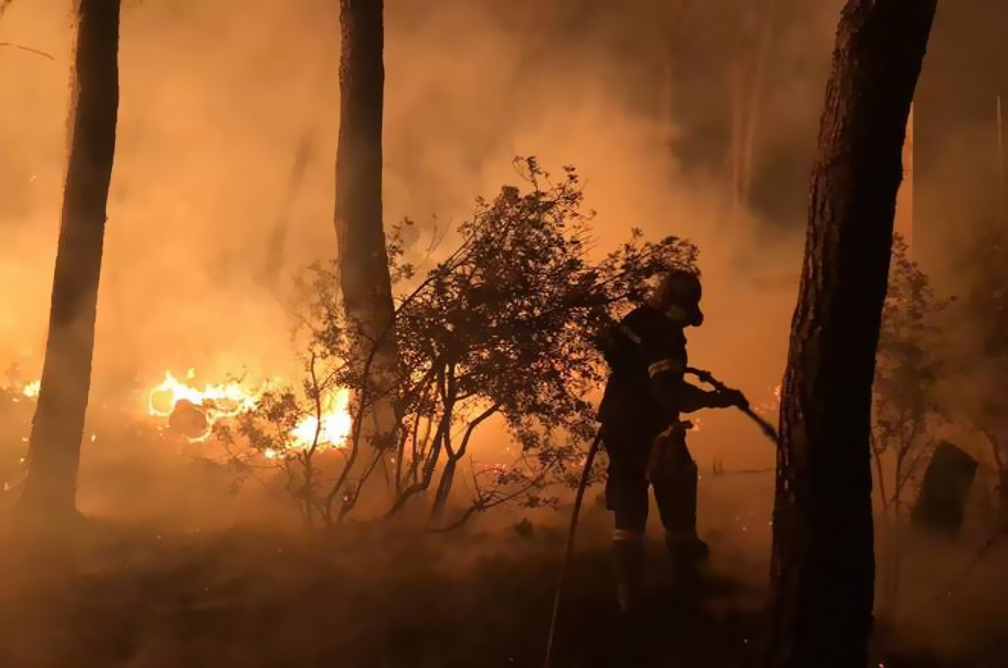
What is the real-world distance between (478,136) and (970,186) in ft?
31.1

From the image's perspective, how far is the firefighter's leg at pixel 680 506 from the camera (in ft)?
17.5

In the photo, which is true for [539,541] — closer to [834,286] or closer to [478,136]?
[834,286]

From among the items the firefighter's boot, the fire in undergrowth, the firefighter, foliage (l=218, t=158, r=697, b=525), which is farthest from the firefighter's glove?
the fire in undergrowth

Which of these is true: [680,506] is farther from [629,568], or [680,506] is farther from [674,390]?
[674,390]

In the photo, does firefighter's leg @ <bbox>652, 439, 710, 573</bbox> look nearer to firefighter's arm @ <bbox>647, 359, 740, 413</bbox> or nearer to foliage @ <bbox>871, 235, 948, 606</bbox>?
firefighter's arm @ <bbox>647, 359, 740, 413</bbox>

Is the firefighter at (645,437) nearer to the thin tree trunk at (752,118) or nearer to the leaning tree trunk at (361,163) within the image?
the leaning tree trunk at (361,163)

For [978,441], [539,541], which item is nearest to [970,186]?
[978,441]

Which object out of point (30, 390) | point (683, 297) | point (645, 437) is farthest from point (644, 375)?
point (30, 390)

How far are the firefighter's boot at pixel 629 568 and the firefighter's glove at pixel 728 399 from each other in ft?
3.40

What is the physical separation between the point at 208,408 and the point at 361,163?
2.95 metres

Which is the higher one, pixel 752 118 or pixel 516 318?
pixel 752 118

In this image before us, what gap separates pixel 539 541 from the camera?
7.03 metres

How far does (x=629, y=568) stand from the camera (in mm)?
5270

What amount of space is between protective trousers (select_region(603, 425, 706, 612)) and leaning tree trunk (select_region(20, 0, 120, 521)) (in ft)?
16.1
